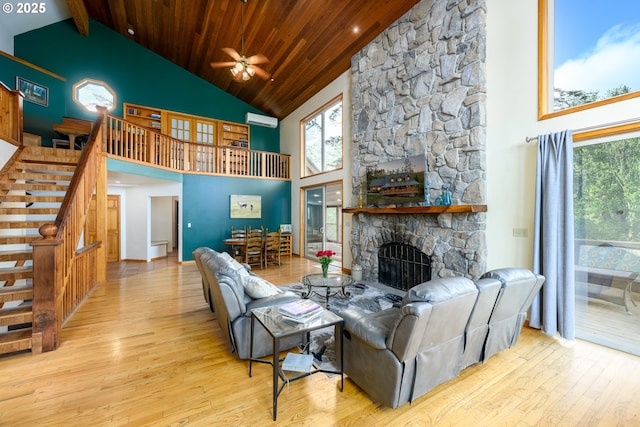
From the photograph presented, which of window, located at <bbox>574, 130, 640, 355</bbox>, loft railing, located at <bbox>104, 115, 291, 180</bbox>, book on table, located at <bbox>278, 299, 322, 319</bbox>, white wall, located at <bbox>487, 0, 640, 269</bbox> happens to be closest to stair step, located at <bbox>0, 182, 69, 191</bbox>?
loft railing, located at <bbox>104, 115, 291, 180</bbox>

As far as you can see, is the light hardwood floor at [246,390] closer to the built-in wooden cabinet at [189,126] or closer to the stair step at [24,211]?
the stair step at [24,211]

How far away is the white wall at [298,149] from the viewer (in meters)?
6.16

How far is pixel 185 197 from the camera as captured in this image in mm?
7406

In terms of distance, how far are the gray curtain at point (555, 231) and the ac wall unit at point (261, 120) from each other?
7.82m

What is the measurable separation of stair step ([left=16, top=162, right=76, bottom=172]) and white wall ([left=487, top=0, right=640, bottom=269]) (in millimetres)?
6836

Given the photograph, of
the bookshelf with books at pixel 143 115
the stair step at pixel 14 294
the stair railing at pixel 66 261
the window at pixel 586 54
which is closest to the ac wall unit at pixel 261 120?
the bookshelf with books at pixel 143 115

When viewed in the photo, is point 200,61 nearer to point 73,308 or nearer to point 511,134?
point 73,308

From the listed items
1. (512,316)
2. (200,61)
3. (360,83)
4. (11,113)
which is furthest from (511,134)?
(200,61)

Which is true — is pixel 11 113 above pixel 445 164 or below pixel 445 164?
above

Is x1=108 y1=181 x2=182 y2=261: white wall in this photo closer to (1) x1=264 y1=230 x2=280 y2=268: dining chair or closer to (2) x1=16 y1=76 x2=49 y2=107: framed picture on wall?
(2) x1=16 y1=76 x2=49 y2=107: framed picture on wall

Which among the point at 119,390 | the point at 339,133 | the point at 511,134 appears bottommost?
the point at 119,390

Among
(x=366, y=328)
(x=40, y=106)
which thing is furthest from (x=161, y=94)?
(x=366, y=328)

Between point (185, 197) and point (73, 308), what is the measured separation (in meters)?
4.19

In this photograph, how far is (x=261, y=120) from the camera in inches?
356
